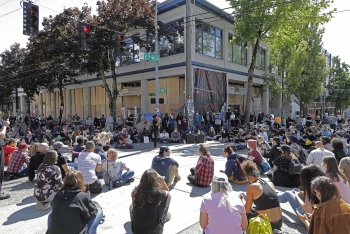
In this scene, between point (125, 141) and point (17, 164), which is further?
point (125, 141)

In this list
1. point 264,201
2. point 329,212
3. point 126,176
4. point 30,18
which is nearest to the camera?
point 329,212

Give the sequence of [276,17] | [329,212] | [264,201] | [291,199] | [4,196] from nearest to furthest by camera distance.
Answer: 1. [329,212]
2. [264,201]
3. [291,199]
4. [4,196]
5. [276,17]

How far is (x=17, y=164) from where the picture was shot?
7.96 metres

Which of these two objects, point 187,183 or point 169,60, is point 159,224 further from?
point 169,60

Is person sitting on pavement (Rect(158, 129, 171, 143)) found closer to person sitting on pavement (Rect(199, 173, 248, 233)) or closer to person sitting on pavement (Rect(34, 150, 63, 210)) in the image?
person sitting on pavement (Rect(34, 150, 63, 210))

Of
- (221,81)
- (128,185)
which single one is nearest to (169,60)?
(221,81)

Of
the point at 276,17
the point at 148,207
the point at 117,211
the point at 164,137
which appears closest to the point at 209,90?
the point at 276,17

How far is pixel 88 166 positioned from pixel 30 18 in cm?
704

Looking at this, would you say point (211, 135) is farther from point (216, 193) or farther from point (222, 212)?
point (222, 212)

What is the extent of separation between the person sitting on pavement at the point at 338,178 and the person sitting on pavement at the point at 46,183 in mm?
5173

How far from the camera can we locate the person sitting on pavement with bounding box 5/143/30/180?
795cm

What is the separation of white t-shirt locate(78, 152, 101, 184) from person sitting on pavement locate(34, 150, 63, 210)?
0.62m

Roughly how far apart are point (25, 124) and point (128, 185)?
2225cm

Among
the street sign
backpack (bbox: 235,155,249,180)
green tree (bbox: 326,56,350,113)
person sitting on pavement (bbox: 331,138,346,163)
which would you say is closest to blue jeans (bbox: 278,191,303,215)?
backpack (bbox: 235,155,249,180)
